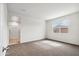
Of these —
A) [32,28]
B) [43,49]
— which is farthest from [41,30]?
[43,49]

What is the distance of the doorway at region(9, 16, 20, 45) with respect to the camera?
1.27 meters

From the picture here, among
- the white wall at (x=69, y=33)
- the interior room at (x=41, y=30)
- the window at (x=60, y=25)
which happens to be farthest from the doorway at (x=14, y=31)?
Answer: the window at (x=60, y=25)

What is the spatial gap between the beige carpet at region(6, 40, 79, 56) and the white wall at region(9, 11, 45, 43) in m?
0.11

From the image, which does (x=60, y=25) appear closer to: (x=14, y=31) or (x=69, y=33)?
(x=69, y=33)

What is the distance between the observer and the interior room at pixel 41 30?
1.25m

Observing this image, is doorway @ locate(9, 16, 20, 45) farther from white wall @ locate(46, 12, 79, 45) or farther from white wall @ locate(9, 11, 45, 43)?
white wall @ locate(46, 12, 79, 45)

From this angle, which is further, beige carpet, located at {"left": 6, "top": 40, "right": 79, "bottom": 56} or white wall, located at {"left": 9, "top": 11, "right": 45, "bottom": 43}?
white wall, located at {"left": 9, "top": 11, "right": 45, "bottom": 43}

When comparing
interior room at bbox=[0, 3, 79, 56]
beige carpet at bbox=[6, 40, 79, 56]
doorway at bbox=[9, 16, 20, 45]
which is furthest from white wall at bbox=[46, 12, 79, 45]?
doorway at bbox=[9, 16, 20, 45]

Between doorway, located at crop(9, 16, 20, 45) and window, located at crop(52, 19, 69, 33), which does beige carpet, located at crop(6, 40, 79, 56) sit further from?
window, located at crop(52, 19, 69, 33)

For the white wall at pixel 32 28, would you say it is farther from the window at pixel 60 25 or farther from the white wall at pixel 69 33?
the window at pixel 60 25

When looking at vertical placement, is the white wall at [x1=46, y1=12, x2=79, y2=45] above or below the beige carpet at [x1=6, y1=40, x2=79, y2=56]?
above

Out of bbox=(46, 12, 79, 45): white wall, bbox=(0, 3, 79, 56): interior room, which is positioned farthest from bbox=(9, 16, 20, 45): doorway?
bbox=(46, 12, 79, 45): white wall

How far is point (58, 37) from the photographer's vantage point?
1.46 metres

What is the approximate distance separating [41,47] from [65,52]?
42 cm
